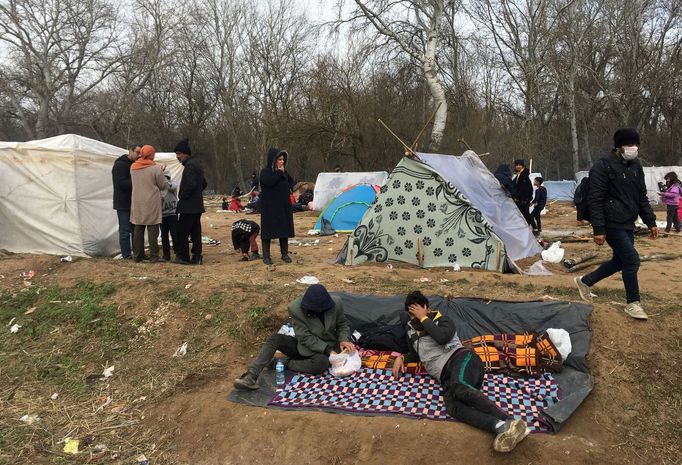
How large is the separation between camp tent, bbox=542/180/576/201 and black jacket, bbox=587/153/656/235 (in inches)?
770

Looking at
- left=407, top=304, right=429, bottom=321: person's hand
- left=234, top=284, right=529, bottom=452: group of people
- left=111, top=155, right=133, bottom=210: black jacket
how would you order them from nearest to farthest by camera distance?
Result: left=234, top=284, right=529, bottom=452: group of people
left=407, top=304, right=429, bottom=321: person's hand
left=111, top=155, right=133, bottom=210: black jacket

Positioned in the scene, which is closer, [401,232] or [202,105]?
[401,232]

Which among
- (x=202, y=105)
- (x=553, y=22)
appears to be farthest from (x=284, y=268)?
(x=202, y=105)

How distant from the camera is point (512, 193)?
29.1 ft

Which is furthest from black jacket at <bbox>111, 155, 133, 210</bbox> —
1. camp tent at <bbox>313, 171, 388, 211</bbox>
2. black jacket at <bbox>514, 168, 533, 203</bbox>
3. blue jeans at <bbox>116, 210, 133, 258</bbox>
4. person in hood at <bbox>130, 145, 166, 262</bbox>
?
camp tent at <bbox>313, 171, 388, 211</bbox>

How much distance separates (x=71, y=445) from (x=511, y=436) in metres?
2.98

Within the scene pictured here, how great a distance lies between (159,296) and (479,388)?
356cm

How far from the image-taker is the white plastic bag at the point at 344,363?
420 cm

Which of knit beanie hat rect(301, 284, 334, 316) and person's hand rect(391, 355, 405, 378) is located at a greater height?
knit beanie hat rect(301, 284, 334, 316)

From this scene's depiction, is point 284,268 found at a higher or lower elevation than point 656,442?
higher

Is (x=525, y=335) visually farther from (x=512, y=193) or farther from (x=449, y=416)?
(x=512, y=193)

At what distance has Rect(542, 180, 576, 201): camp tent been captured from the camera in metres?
22.9

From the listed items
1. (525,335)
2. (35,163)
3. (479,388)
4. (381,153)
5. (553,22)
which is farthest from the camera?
(553,22)

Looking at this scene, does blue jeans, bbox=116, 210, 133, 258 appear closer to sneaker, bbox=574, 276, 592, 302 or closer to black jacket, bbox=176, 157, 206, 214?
black jacket, bbox=176, 157, 206, 214
